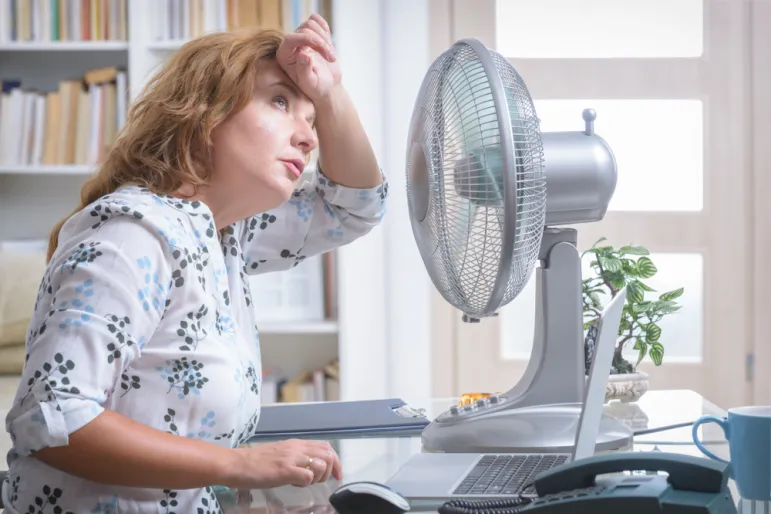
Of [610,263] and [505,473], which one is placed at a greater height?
[610,263]

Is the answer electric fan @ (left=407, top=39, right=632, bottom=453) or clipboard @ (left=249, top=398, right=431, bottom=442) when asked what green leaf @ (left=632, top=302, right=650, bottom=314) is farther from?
clipboard @ (left=249, top=398, right=431, bottom=442)

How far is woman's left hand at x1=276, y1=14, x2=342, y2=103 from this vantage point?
3.67ft

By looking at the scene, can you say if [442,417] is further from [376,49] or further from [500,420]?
[376,49]

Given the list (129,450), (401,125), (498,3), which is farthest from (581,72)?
(129,450)

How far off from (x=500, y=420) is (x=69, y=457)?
21.0 inches

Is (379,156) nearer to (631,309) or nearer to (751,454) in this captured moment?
(631,309)

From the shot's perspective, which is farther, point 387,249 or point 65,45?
point 387,249

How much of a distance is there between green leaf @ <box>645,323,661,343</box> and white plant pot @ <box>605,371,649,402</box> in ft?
0.18

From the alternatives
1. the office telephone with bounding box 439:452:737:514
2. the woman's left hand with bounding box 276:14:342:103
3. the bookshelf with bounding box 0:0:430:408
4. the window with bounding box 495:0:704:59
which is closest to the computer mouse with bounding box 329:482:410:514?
the office telephone with bounding box 439:452:737:514

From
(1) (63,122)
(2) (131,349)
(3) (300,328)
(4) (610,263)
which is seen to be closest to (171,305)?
(2) (131,349)

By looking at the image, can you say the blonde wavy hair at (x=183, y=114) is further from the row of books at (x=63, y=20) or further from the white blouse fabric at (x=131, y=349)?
the row of books at (x=63, y=20)

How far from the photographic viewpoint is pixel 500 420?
1.15 m

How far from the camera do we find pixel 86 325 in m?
0.82

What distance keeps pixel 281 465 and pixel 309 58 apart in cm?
50
